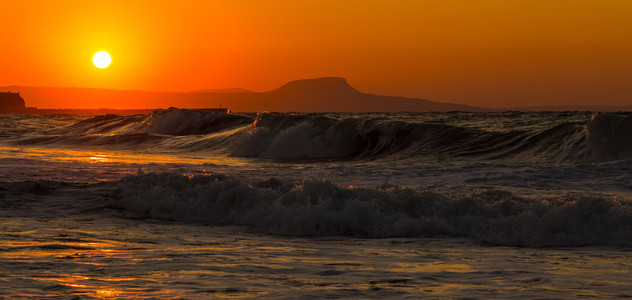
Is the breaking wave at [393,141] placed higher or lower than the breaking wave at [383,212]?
higher

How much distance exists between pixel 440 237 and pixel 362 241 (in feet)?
3.30

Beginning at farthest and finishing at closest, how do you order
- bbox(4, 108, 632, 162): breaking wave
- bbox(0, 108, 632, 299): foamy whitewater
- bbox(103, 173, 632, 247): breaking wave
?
bbox(4, 108, 632, 162): breaking wave
bbox(103, 173, 632, 247): breaking wave
bbox(0, 108, 632, 299): foamy whitewater

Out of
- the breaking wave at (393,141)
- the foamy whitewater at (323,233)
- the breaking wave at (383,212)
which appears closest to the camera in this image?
the foamy whitewater at (323,233)

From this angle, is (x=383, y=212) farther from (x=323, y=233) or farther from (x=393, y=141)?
(x=393, y=141)

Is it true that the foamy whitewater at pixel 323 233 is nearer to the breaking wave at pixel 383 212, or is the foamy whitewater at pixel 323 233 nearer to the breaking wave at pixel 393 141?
the breaking wave at pixel 383 212

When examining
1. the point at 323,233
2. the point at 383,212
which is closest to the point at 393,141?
the point at 383,212

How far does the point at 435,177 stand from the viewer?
14.2m

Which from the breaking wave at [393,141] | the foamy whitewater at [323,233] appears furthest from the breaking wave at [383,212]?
the breaking wave at [393,141]

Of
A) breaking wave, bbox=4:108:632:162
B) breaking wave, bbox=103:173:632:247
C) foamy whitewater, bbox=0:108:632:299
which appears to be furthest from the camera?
breaking wave, bbox=4:108:632:162

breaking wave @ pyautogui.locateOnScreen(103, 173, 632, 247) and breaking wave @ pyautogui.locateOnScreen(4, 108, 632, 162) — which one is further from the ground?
breaking wave @ pyautogui.locateOnScreen(4, 108, 632, 162)

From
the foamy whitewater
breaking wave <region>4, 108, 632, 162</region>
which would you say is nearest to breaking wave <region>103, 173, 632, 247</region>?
the foamy whitewater

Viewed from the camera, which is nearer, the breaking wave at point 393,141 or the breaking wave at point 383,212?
Answer: the breaking wave at point 383,212

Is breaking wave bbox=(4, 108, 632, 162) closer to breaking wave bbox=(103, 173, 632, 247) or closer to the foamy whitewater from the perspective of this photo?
the foamy whitewater

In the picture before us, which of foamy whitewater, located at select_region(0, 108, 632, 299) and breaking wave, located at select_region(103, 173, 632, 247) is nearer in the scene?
foamy whitewater, located at select_region(0, 108, 632, 299)
